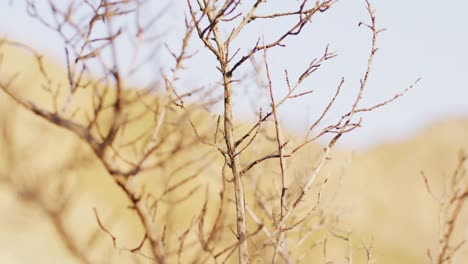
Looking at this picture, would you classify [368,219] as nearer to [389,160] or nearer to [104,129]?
[389,160]

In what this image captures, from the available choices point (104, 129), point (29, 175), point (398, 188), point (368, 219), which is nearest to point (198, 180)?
point (104, 129)

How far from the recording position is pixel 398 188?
1995 centimetres

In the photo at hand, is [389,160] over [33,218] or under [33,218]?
over

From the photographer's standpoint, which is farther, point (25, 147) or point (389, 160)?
point (389, 160)

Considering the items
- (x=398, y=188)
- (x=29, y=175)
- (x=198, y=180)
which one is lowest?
(x=29, y=175)

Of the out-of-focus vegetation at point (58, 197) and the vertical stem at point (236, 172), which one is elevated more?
the out-of-focus vegetation at point (58, 197)

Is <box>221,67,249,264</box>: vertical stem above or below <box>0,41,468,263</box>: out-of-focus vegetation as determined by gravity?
below

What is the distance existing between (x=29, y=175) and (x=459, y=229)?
11305 millimetres

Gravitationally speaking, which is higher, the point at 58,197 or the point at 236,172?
the point at 58,197

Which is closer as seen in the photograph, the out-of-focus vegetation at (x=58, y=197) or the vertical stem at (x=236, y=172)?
the vertical stem at (x=236, y=172)

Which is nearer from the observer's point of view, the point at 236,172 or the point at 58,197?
the point at 236,172

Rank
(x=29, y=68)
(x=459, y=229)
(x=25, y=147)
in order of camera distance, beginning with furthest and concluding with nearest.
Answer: (x=459, y=229) < (x=29, y=68) < (x=25, y=147)

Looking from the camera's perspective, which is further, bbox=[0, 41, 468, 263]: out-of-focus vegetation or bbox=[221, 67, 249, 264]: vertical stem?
bbox=[0, 41, 468, 263]: out-of-focus vegetation

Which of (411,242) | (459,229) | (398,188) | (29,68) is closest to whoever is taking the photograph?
(29,68)
